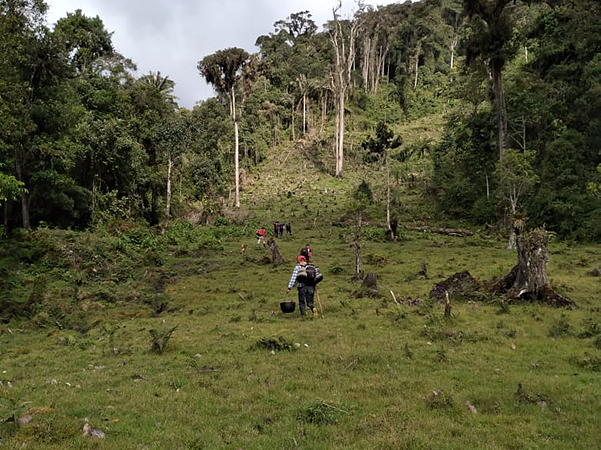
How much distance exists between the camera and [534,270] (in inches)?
635

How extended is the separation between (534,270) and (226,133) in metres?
63.3

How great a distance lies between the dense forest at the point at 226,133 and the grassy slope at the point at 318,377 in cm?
745

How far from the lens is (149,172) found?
4534 centimetres

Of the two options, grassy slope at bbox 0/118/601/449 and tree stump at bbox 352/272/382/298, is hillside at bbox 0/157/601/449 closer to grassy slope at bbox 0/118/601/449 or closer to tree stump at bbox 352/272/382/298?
grassy slope at bbox 0/118/601/449

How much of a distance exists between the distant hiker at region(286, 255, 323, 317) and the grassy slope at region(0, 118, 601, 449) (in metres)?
0.84

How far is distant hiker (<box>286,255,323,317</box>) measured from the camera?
1512 centimetres

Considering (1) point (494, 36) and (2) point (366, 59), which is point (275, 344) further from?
(2) point (366, 59)

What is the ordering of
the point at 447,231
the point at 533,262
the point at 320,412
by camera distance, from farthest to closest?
the point at 447,231, the point at 533,262, the point at 320,412

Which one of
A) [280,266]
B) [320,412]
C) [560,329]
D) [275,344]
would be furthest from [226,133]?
[320,412]

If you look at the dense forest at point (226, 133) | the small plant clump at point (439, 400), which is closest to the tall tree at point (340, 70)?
the dense forest at point (226, 133)

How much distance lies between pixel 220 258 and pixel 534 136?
33074 mm

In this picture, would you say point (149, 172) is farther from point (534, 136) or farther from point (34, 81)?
point (534, 136)

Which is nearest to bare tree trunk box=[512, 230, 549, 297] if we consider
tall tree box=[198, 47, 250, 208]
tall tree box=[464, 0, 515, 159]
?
tall tree box=[464, 0, 515, 159]

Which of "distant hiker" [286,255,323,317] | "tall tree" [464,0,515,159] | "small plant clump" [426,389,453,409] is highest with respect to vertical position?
"tall tree" [464,0,515,159]
